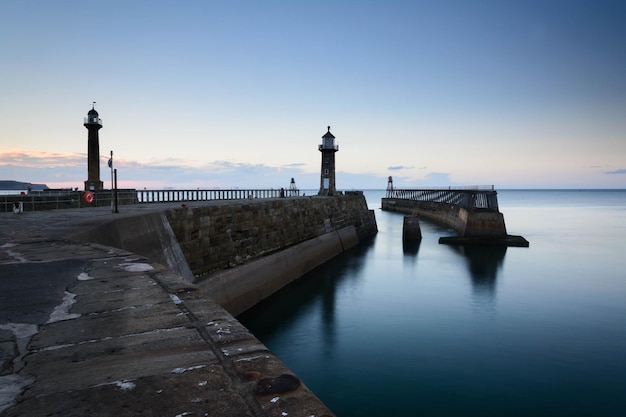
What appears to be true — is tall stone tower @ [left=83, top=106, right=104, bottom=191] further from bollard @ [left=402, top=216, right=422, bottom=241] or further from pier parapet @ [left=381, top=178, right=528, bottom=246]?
pier parapet @ [left=381, top=178, right=528, bottom=246]

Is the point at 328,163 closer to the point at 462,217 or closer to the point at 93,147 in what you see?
the point at 462,217

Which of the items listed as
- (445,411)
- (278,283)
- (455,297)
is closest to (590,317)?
(455,297)

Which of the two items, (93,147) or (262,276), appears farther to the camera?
(93,147)

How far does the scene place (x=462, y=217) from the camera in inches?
1527

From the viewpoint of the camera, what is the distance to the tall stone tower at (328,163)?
138 feet

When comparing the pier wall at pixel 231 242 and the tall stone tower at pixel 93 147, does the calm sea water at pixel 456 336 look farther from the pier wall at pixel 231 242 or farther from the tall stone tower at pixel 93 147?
the tall stone tower at pixel 93 147

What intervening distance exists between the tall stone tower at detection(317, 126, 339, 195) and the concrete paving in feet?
123

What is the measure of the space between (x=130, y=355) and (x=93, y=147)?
37.0 meters

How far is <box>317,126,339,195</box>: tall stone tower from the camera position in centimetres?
4209

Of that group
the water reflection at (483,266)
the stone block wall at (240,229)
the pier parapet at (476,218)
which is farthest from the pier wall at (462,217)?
the stone block wall at (240,229)

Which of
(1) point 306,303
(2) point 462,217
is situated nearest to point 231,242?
(1) point 306,303

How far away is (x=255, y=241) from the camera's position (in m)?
18.6

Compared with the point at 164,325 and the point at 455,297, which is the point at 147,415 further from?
the point at 455,297

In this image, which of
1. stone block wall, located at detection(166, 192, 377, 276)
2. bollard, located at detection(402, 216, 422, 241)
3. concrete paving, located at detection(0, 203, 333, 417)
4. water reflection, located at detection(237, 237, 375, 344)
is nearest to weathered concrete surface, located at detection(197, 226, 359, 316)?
water reflection, located at detection(237, 237, 375, 344)
